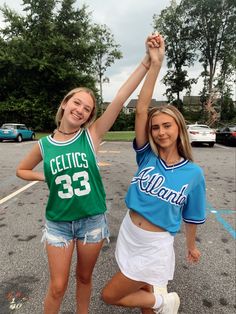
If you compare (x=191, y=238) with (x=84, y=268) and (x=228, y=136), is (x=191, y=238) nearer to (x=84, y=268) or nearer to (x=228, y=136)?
(x=84, y=268)

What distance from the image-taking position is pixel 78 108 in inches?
89.5

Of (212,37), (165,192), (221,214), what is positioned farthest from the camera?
(212,37)

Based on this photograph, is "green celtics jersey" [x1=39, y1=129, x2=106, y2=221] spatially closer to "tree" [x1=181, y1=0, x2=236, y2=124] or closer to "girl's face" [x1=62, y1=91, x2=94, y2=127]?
"girl's face" [x1=62, y1=91, x2=94, y2=127]

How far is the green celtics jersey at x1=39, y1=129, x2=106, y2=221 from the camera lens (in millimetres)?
2201

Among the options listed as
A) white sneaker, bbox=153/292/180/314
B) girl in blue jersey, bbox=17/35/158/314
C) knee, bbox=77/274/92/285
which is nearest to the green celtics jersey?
girl in blue jersey, bbox=17/35/158/314

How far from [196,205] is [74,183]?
2.67 ft

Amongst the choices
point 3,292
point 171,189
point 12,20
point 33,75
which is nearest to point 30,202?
point 3,292

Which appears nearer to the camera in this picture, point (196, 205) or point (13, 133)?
point (196, 205)

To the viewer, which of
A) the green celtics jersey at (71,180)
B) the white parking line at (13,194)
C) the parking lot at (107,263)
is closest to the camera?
the green celtics jersey at (71,180)

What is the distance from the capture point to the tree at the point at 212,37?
40000 millimetres

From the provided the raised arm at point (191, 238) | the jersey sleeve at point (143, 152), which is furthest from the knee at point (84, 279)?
the jersey sleeve at point (143, 152)

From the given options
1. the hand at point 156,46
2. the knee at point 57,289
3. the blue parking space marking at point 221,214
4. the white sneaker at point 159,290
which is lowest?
the blue parking space marking at point 221,214

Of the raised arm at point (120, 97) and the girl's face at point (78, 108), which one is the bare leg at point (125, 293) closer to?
the raised arm at point (120, 97)

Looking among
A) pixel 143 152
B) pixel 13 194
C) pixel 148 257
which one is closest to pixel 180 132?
pixel 143 152
